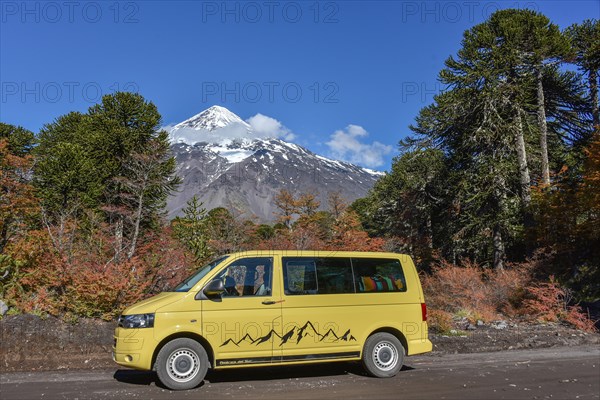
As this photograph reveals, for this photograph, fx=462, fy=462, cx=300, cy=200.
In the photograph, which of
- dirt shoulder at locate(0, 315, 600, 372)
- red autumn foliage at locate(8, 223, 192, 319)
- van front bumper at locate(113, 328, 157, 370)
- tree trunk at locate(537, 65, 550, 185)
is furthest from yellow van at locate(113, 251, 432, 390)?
tree trunk at locate(537, 65, 550, 185)

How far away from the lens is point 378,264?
7.60m

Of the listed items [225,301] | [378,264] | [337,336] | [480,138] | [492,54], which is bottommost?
[337,336]

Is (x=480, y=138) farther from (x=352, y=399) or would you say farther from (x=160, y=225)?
(x=352, y=399)

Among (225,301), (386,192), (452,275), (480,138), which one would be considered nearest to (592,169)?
(452,275)

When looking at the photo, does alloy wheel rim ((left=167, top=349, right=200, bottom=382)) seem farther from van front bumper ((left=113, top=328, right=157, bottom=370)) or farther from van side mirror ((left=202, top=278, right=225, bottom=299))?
van side mirror ((left=202, top=278, right=225, bottom=299))

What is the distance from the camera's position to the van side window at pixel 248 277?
6.82 meters

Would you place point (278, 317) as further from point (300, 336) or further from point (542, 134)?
point (542, 134)

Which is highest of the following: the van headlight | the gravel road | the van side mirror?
the van side mirror

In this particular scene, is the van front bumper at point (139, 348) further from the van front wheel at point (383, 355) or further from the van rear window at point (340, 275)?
the van front wheel at point (383, 355)

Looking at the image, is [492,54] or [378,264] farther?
[492,54]

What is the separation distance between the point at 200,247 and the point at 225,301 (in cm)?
1225

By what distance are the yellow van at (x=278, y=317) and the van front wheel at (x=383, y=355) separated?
0.01 meters

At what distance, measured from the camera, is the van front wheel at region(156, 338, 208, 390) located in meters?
6.34

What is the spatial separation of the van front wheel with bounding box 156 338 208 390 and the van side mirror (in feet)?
2.24
